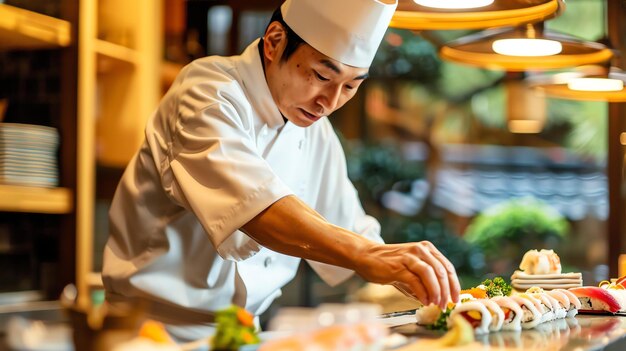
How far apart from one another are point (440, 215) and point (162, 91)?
3.03 metres

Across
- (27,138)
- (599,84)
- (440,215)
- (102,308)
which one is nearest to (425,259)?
(102,308)

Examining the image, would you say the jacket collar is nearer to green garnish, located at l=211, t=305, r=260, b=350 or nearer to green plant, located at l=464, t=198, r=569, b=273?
green garnish, located at l=211, t=305, r=260, b=350

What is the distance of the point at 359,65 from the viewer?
6.38 ft

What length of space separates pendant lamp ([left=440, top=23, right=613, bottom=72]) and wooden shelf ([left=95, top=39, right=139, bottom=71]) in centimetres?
164

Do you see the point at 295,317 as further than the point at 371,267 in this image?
No

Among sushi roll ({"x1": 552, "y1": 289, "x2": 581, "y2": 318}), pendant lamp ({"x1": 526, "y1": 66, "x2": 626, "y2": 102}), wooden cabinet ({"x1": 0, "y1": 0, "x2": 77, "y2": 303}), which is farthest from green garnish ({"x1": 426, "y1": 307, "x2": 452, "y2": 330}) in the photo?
wooden cabinet ({"x1": 0, "y1": 0, "x2": 77, "y2": 303})

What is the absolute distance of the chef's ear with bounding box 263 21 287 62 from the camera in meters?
2.05

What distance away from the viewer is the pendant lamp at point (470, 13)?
7.05 feet

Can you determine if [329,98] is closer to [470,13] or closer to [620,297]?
[470,13]

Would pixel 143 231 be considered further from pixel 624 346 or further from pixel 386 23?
pixel 624 346

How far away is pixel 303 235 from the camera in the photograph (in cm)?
155

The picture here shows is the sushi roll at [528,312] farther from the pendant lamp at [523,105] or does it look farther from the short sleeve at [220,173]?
the pendant lamp at [523,105]

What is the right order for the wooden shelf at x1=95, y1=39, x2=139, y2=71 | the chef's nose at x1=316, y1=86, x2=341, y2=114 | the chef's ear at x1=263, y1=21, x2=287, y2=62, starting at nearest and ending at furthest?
the chef's nose at x1=316, y1=86, x2=341, y2=114, the chef's ear at x1=263, y1=21, x2=287, y2=62, the wooden shelf at x1=95, y1=39, x2=139, y2=71

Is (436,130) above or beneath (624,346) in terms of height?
above
